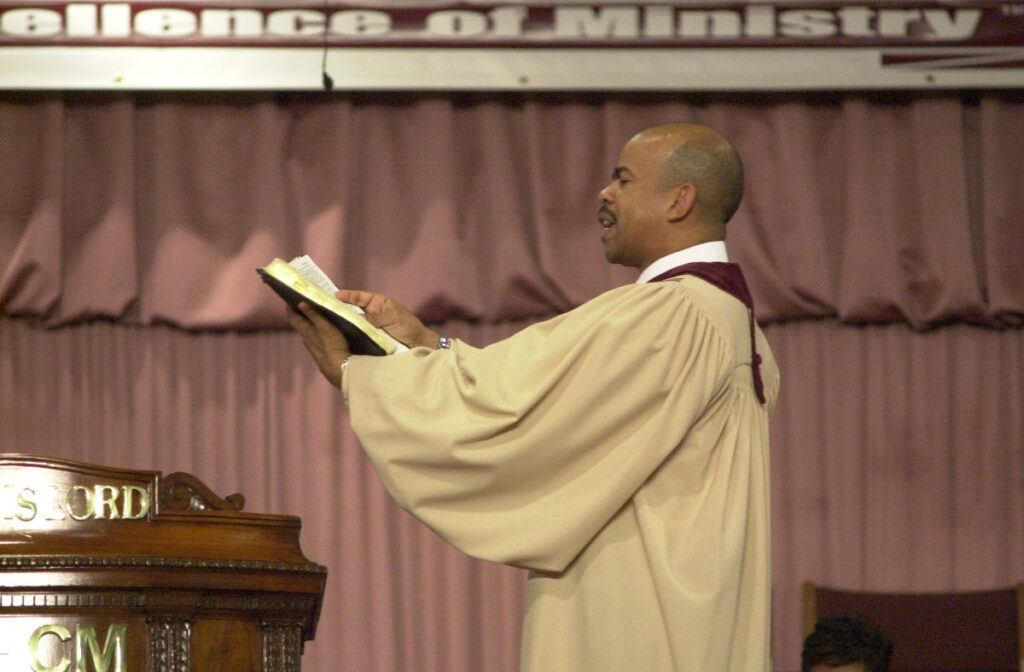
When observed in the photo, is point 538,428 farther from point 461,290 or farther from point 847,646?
point 461,290

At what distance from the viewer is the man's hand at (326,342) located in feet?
8.02

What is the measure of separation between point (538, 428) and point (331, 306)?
408mm

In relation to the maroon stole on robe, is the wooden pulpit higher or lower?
lower

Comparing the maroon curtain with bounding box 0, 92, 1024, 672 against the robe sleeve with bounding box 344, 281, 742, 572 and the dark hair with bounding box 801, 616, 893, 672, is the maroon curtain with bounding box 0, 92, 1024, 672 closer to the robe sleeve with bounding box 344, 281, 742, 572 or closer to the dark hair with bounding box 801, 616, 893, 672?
the dark hair with bounding box 801, 616, 893, 672

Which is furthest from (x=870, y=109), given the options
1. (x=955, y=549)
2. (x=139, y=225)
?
(x=139, y=225)

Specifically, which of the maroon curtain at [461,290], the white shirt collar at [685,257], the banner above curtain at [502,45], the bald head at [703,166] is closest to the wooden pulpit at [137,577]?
the white shirt collar at [685,257]

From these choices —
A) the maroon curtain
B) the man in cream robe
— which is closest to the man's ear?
the man in cream robe

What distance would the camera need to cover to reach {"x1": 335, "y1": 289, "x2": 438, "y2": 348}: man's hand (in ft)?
8.21

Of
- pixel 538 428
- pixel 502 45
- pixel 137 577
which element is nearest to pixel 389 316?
pixel 538 428

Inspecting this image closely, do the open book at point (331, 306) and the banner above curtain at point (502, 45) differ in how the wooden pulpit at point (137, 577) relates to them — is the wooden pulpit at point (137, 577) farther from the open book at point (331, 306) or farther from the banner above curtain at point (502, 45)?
the banner above curtain at point (502, 45)

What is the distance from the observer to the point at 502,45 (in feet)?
16.4

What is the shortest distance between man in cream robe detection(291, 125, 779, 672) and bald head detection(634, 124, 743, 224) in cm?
26

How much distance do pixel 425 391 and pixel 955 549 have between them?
10.4 ft

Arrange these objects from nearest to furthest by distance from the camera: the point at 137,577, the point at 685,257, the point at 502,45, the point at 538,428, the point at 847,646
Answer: the point at 538,428 < the point at 685,257 < the point at 137,577 < the point at 847,646 < the point at 502,45
